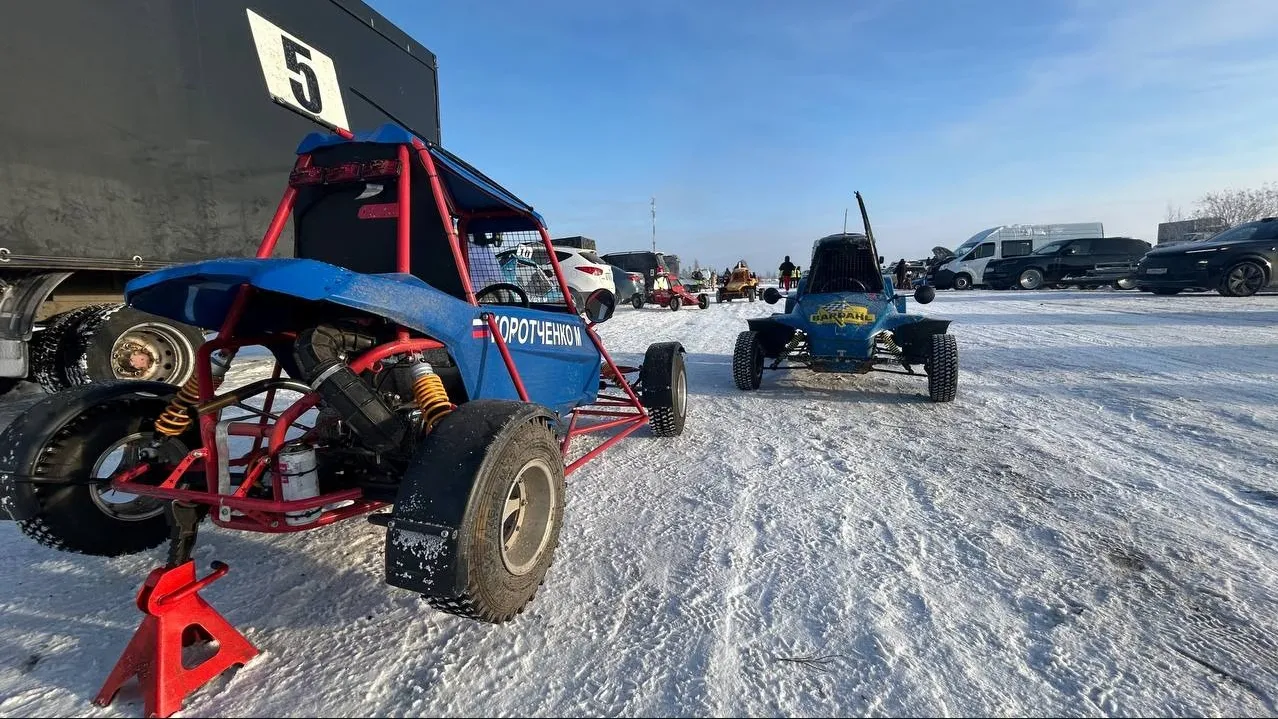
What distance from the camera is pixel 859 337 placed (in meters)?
5.44

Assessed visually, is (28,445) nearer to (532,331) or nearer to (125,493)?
(125,493)

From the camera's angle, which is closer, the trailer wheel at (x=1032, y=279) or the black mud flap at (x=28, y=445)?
the black mud flap at (x=28, y=445)

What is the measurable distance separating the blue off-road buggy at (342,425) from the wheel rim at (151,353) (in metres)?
3.12

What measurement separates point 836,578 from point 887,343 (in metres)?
3.98

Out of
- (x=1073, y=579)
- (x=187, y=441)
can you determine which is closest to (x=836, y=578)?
(x=1073, y=579)

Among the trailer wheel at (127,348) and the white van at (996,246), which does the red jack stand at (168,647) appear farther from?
the white van at (996,246)

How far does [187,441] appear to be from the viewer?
7.59ft

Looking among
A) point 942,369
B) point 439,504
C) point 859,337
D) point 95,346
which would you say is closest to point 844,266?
point 859,337

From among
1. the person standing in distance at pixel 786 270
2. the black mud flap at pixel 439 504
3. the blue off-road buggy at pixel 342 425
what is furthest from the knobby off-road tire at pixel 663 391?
the person standing in distance at pixel 786 270

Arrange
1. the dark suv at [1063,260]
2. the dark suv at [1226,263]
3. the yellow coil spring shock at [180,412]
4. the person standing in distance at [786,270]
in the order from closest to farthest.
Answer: the yellow coil spring shock at [180,412] < the dark suv at [1226,263] < the person standing in distance at [786,270] < the dark suv at [1063,260]

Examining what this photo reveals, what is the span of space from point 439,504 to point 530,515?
57 centimetres

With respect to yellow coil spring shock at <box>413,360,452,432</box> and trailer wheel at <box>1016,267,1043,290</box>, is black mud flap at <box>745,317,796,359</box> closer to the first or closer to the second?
yellow coil spring shock at <box>413,360,452,432</box>

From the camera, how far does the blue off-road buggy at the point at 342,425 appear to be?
164cm

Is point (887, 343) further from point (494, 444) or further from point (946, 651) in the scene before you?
point (494, 444)
